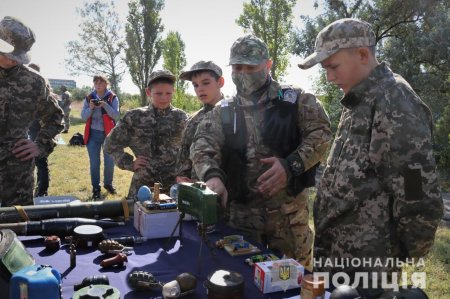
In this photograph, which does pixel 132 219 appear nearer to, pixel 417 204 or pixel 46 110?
pixel 46 110

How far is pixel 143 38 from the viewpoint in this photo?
91.8ft

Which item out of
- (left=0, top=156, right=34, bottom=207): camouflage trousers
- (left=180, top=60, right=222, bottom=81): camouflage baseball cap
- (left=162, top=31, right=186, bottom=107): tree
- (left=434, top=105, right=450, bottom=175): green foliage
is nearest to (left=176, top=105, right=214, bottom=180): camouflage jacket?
(left=180, top=60, right=222, bottom=81): camouflage baseball cap

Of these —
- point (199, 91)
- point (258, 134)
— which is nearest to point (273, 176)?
point (258, 134)

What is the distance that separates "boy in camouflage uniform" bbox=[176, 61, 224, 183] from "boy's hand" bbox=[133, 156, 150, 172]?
0.50m

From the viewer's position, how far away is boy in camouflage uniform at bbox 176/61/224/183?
11.0 ft

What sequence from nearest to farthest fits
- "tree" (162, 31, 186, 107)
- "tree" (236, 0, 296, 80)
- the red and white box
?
1. the red and white box
2. "tree" (236, 0, 296, 80)
3. "tree" (162, 31, 186, 107)

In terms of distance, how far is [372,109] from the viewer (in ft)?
6.46

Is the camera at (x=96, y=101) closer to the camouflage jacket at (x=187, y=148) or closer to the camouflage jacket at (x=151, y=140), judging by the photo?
the camouflage jacket at (x=151, y=140)

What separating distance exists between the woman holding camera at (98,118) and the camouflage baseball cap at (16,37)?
12.3 ft

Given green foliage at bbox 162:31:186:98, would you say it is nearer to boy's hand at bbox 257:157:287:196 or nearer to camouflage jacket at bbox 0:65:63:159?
camouflage jacket at bbox 0:65:63:159

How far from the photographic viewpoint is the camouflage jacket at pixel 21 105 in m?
3.18

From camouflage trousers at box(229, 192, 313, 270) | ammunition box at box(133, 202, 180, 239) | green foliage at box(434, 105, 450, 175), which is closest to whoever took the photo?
ammunition box at box(133, 202, 180, 239)

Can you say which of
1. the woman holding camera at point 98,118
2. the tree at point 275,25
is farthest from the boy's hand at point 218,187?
the tree at point 275,25

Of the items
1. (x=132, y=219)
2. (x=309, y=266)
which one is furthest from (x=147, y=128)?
(x=309, y=266)
